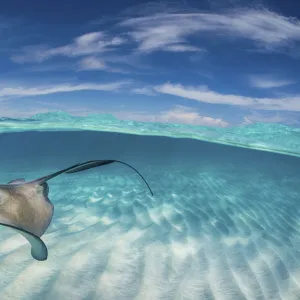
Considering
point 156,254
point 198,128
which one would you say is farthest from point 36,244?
point 198,128

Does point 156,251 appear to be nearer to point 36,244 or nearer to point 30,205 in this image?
point 30,205

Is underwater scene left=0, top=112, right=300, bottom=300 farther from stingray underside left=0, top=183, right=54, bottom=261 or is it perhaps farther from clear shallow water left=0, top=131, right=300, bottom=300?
stingray underside left=0, top=183, right=54, bottom=261

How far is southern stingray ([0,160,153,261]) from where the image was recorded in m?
1.86

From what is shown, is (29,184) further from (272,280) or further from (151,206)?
(151,206)

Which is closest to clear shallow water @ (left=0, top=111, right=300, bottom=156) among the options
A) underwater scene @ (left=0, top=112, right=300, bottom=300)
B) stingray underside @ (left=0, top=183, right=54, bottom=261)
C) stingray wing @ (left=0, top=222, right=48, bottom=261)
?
underwater scene @ (left=0, top=112, right=300, bottom=300)

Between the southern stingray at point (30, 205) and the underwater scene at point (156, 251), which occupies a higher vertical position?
the southern stingray at point (30, 205)

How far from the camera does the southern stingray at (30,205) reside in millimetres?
1861

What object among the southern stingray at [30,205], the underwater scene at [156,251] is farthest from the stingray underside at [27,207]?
the underwater scene at [156,251]

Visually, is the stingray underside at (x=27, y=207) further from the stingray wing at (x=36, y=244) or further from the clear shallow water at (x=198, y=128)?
the clear shallow water at (x=198, y=128)

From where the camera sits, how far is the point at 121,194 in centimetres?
913

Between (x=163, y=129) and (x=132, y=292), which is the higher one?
(x=163, y=129)

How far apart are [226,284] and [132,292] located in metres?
1.26

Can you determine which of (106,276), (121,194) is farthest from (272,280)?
(121,194)

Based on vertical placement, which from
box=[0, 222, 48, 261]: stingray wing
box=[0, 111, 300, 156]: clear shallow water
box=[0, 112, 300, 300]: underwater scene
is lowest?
box=[0, 112, 300, 300]: underwater scene
